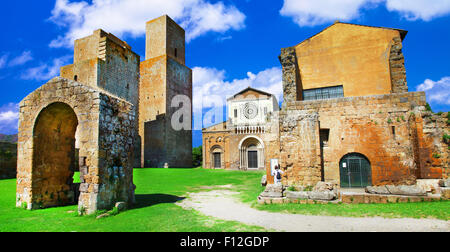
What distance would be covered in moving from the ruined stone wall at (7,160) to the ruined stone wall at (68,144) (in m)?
8.62

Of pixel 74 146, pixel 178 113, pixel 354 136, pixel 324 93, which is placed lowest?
pixel 74 146

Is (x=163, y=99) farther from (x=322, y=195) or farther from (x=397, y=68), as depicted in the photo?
(x=322, y=195)

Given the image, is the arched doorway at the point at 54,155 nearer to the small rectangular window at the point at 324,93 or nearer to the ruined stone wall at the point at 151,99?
the small rectangular window at the point at 324,93

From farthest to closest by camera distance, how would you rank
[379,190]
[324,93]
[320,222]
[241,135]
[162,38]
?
[241,135] < [162,38] < [324,93] < [379,190] < [320,222]

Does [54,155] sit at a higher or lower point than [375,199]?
higher

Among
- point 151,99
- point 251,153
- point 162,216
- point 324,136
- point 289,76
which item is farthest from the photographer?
point 251,153

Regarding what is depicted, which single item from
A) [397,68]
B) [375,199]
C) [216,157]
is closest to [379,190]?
[375,199]

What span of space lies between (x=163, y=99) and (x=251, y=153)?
12.8 metres

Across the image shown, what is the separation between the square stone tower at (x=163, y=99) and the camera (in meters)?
29.6

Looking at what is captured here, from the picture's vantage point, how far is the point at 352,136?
1077 centimetres
